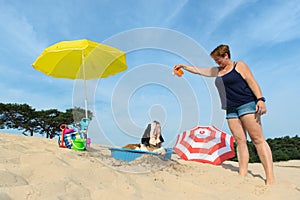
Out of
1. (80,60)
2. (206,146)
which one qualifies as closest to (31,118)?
(80,60)

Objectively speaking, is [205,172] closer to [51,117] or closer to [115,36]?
[115,36]

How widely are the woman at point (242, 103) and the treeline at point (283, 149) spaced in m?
3.69

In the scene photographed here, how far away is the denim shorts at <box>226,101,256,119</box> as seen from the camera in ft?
9.68

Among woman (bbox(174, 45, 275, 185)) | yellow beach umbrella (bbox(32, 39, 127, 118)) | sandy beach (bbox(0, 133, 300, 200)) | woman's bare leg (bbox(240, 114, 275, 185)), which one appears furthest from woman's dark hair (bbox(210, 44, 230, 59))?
yellow beach umbrella (bbox(32, 39, 127, 118))

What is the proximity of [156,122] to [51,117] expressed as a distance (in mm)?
11697

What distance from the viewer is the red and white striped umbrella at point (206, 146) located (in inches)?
171

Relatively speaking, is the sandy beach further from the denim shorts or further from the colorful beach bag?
the colorful beach bag

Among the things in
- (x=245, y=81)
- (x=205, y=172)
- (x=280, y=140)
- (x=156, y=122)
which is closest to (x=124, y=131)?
(x=156, y=122)

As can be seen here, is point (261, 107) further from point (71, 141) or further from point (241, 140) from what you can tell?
point (71, 141)

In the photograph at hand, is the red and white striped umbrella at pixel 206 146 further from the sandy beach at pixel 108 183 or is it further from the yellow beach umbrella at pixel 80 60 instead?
the yellow beach umbrella at pixel 80 60

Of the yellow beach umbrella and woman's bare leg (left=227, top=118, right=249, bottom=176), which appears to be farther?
the yellow beach umbrella

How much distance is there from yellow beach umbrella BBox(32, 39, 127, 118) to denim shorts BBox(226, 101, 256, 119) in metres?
2.46

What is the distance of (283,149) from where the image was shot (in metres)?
8.02

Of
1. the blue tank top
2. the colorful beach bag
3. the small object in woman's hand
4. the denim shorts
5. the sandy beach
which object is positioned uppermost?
the small object in woman's hand
